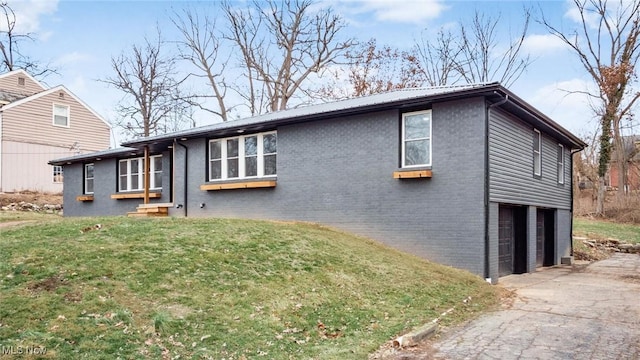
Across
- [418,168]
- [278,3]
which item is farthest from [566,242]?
[278,3]

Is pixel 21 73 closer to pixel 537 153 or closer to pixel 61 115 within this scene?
pixel 61 115

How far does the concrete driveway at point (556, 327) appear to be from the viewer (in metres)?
5.51

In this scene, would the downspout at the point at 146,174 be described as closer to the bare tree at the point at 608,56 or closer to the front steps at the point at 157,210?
the front steps at the point at 157,210

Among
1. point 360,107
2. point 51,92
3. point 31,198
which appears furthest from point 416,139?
point 51,92

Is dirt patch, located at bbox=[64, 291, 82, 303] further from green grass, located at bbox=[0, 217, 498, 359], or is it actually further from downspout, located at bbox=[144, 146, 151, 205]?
downspout, located at bbox=[144, 146, 151, 205]

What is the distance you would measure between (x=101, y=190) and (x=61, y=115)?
889cm

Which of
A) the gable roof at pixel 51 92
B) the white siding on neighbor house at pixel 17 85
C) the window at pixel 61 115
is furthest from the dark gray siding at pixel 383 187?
the white siding on neighbor house at pixel 17 85

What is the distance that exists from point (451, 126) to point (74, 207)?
1712 cm

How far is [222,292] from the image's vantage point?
632 cm

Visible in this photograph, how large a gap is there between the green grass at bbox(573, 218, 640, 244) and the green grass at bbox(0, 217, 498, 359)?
1487cm

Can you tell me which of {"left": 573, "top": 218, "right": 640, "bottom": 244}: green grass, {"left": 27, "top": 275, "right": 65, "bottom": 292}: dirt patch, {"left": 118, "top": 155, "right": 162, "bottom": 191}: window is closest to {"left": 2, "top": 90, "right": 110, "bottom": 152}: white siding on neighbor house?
{"left": 118, "top": 155, "right": 162, "bottom": 191}: window

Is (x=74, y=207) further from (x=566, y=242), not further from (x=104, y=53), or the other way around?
(x=566, y=242)

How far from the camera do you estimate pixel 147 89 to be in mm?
32625

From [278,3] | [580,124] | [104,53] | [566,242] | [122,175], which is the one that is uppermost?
[278,3]
